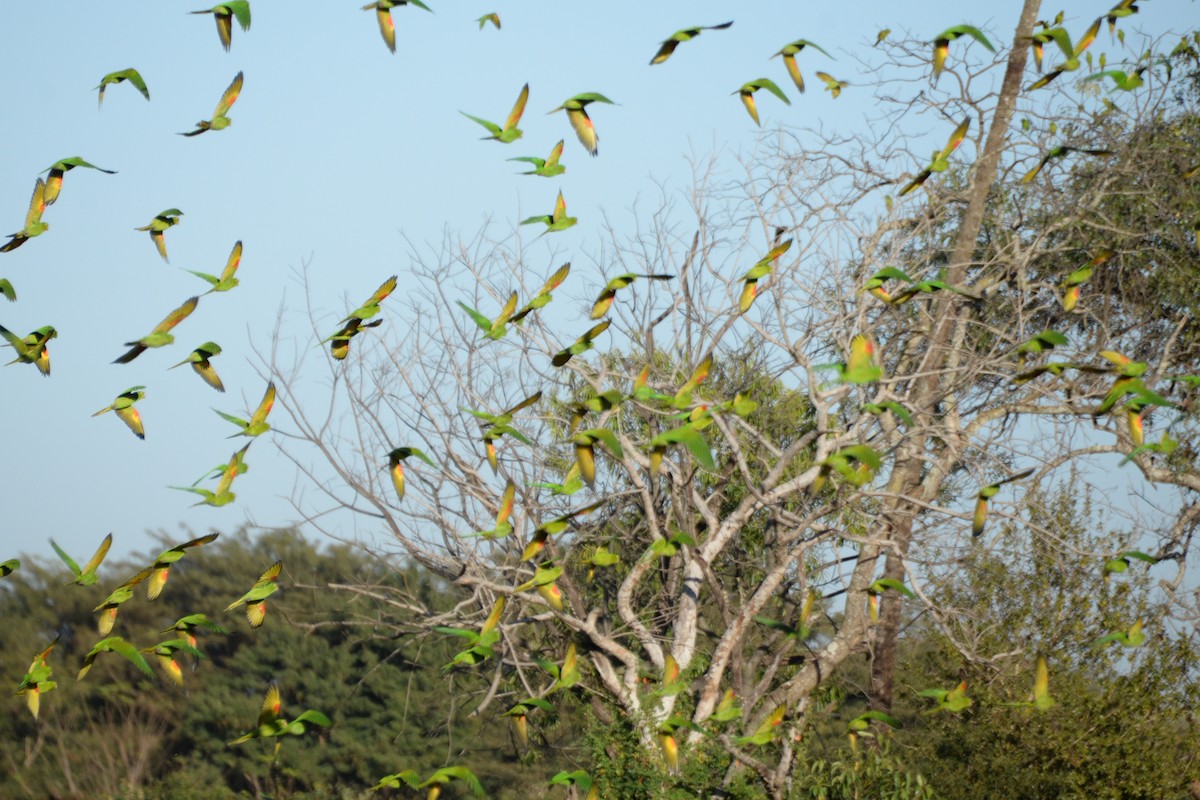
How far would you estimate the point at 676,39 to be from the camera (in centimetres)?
890

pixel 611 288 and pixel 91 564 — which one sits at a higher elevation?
pixel 611 288

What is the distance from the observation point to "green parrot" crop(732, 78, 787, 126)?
9.37 meters

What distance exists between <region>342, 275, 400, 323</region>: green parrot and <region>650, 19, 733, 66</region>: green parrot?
8.74 ft

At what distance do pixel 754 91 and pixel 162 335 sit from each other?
5071 millimetres

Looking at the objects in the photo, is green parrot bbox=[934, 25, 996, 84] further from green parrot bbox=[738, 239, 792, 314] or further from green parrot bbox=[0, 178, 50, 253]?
green parrot bbox=[0, 178, 50, 253]

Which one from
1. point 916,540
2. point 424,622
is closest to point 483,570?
point 424,622

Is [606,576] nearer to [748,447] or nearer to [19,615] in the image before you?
[748,447]

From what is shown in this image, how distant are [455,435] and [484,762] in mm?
14835

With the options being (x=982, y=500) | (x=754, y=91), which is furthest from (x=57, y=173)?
(x=982, y=500)

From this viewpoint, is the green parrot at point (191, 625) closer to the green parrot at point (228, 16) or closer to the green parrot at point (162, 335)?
the green parrot at point (162, 335)

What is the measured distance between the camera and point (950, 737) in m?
17.7

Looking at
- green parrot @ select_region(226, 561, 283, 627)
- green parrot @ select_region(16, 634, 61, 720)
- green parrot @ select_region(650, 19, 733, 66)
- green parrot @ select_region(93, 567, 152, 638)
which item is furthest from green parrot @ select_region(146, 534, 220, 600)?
green parrot @ select_region(650, 19, 733, 66)

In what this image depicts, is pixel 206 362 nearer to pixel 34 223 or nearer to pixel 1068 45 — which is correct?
pixel 34 223

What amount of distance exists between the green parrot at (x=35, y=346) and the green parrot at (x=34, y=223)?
0.64 meters
